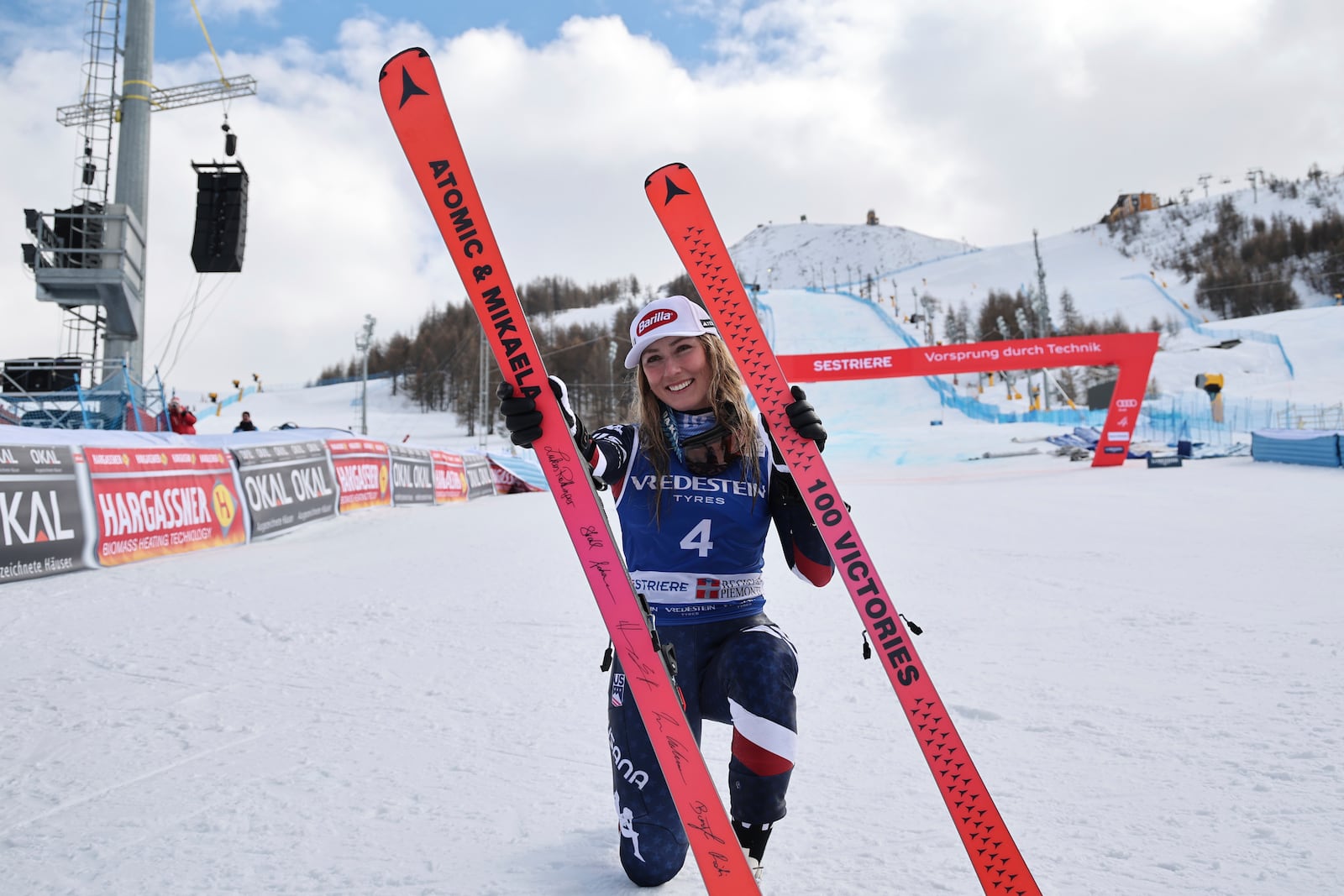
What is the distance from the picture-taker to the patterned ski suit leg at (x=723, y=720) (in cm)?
179

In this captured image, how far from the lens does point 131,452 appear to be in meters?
7.11

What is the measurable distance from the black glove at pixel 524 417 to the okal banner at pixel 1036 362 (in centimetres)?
1592

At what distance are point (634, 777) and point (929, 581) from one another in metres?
4.22

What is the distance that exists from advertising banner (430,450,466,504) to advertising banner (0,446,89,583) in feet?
26.2

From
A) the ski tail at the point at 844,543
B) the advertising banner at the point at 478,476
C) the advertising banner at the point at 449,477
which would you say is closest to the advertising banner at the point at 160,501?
the advertising banner at the point at 449,477

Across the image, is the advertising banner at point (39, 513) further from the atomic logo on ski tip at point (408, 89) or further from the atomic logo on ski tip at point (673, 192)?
the atomic logo on ski tip at point (673, 192)

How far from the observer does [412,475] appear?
44.2 ft

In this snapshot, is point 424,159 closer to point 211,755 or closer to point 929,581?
point 211,755

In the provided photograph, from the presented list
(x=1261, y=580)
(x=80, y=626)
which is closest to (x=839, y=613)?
(x=1261, y=580)

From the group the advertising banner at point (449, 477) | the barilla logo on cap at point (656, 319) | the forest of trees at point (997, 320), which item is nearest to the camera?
the barilla logo on cap at point (656, 319)
